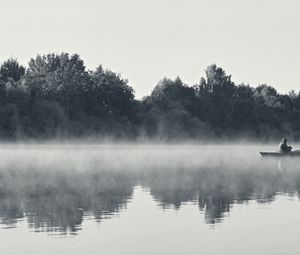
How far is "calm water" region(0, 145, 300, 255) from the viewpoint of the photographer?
21562mm

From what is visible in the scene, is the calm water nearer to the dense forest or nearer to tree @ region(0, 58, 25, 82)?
the dense forest

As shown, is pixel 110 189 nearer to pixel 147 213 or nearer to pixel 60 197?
pixel 60 197

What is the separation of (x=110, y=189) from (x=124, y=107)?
84.5 m

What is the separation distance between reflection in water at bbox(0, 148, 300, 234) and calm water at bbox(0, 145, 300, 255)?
41 millimetres

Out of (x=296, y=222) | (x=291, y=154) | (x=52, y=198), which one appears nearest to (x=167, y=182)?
(x=52, y=198)

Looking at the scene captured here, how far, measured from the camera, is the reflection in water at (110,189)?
91.1 feet

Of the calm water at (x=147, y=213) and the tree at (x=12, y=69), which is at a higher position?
the tree at (x=12, y=69)

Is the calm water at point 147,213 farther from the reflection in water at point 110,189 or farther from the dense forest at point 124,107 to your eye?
the dense forest at point 124,107

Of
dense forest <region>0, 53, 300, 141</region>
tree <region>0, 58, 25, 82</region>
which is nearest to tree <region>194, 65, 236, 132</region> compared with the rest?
dense forest <region>0, 53, 300, 141</region>

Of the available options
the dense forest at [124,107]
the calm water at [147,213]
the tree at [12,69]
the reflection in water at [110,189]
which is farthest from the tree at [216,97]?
the calm water at [147,213]

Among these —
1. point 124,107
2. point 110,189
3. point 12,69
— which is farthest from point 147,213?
point 12,69

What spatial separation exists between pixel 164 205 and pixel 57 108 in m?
77.2

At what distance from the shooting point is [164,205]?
102 feet

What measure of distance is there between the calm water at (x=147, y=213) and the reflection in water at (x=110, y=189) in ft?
0.13
